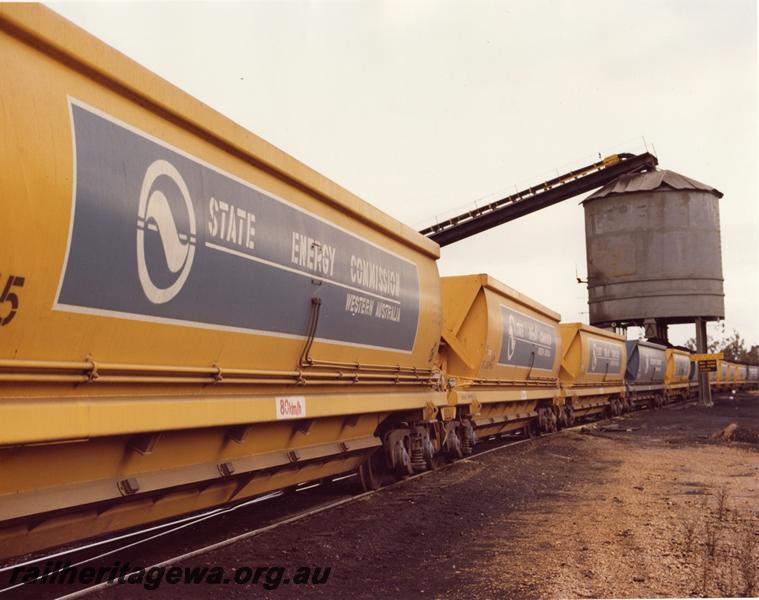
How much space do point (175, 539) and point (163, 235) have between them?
361 cm

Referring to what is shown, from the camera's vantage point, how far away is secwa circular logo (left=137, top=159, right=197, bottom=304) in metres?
4.83

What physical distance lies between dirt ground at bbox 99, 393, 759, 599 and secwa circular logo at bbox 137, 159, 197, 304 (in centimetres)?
222

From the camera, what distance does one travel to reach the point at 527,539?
291 inches

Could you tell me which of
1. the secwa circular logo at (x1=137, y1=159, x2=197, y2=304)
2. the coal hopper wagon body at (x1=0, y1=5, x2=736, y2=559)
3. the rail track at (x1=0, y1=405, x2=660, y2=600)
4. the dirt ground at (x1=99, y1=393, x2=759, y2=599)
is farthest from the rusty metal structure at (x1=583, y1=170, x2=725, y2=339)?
the secwa circular logo at (x1=137, y1=159, x2=197, y2=304)

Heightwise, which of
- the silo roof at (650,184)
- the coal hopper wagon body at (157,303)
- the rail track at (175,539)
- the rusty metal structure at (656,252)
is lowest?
the rail track at (175,539)

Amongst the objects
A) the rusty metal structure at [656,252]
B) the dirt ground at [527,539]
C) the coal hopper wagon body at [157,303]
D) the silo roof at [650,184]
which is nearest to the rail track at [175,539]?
the dirt ground at [527,539]

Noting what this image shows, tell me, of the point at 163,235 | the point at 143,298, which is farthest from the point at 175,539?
the point at 163,235

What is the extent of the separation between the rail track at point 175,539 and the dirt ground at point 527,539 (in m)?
0.27

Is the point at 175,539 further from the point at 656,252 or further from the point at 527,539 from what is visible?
the point at 656,252

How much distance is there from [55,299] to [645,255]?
36.2m

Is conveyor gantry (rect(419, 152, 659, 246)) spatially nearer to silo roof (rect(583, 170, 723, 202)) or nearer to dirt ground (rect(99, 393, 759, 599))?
silo roof (rect(583, 170, 723, 202))

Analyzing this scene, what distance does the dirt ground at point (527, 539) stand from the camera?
568 centimetres

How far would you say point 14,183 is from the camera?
3.80m

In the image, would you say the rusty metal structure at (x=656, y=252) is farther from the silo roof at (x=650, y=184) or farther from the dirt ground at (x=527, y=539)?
the dirt ground at (x=527, y=539)
